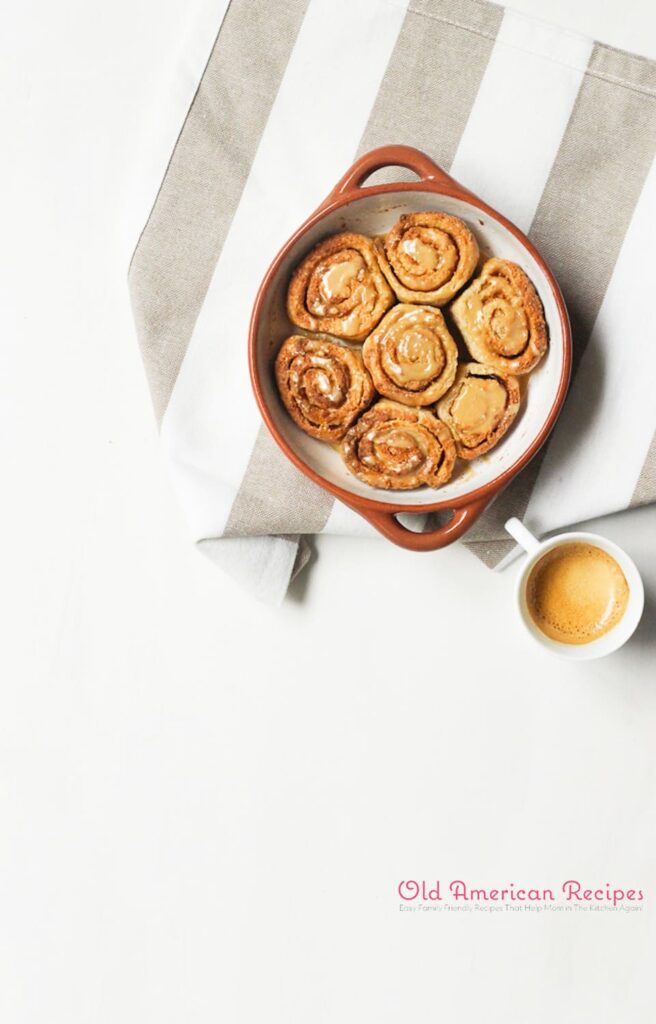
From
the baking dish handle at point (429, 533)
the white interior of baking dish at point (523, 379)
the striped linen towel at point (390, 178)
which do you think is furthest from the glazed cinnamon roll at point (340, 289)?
the baking dish handle at point (429, 533)

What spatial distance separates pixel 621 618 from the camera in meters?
1.31

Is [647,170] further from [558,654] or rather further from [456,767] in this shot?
[456,767]

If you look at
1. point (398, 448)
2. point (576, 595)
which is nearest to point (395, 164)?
point (398, 448)

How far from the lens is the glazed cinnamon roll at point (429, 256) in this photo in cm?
120

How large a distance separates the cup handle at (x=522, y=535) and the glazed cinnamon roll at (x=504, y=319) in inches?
8.1

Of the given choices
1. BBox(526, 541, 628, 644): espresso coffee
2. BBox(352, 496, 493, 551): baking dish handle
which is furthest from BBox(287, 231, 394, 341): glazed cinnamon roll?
BBox(526, 541, 628, 644): espresso coffee

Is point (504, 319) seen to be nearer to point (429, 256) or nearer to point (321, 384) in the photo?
point (429, 256)

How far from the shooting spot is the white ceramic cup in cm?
127

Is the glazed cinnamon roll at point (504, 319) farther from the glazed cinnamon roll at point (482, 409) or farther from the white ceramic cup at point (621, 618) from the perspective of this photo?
the white ceramic cup at point (621, 618)

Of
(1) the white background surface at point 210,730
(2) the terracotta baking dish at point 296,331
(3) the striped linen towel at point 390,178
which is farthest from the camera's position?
(1) the white background surface at point 210,730

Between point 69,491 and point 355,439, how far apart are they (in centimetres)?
49

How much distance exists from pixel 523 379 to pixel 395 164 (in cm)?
32

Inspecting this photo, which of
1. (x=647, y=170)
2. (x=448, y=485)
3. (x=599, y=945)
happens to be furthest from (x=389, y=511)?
(x=599, y=945)

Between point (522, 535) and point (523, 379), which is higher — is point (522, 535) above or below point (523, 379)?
below
